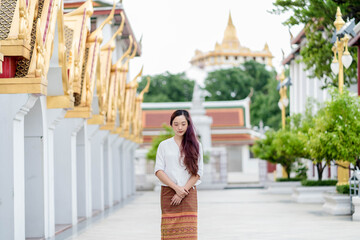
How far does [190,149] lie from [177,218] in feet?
2.24

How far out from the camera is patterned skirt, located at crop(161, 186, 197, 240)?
7.09 meters

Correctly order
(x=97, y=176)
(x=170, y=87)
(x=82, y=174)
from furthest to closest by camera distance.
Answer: (x=170, y=87) < (x=97, y=176) < (x=82, y=174)

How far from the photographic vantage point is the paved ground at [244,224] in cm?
1340

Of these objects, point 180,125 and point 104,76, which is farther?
point 104,76

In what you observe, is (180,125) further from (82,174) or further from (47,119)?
(82,174)

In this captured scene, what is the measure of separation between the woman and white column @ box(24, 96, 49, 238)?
631 centimetres

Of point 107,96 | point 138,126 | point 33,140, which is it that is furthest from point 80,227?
point 138,126

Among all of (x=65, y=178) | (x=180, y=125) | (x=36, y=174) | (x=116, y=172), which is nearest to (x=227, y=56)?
(x=116, y=172)

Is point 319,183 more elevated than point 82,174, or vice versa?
point 82,174

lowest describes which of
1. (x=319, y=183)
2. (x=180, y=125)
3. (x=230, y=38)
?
(x=319, y=183)

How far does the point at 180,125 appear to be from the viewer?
7.15 m

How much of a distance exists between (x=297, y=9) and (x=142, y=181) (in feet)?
58.0

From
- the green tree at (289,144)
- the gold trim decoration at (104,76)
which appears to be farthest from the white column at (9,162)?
the green tree at (289,144)

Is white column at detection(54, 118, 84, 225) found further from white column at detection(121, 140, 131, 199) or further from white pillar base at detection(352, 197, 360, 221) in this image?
white column at detection(121, 140, 131, 199)
